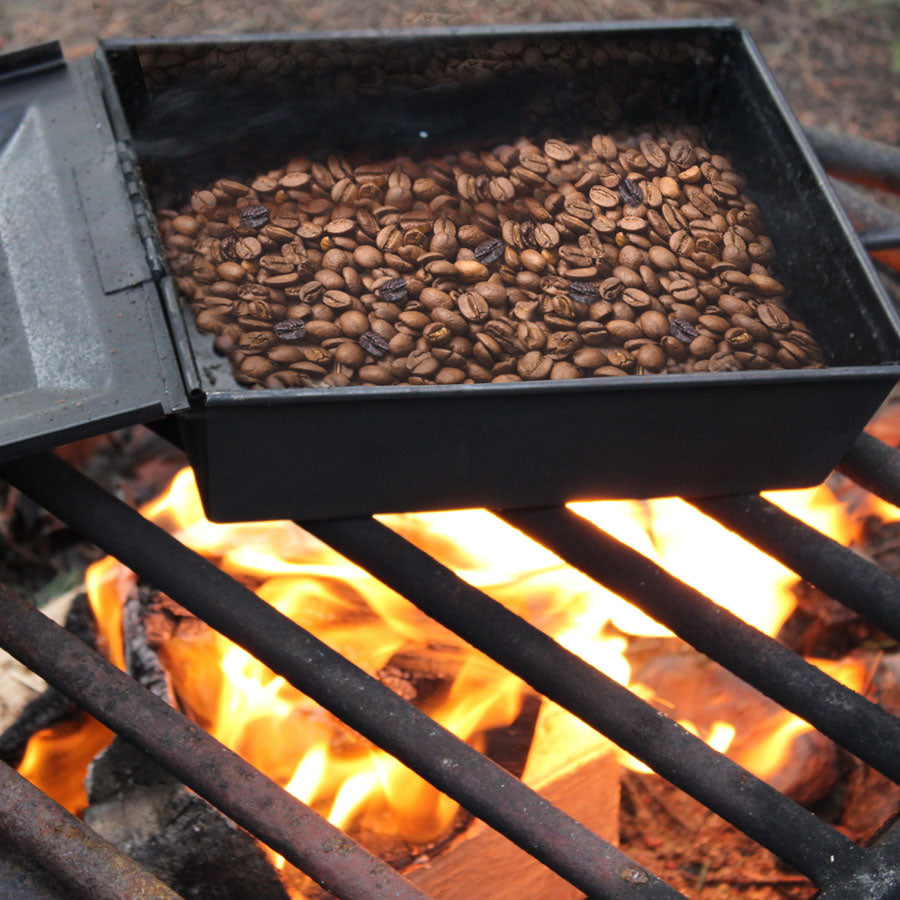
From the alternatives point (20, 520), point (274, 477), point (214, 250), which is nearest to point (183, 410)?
point (274, 477)

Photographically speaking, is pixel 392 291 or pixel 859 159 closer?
pixel 392 291

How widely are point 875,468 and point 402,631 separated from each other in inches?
24.6

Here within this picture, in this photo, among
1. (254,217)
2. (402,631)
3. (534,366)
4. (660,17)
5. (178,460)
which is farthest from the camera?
(660,17)

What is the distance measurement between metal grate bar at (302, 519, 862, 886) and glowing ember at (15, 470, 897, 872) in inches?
11.1

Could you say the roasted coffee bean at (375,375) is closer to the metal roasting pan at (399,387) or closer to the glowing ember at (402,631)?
the metal roasting pan at (399,387)

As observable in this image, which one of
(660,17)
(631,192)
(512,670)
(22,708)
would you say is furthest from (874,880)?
(660,17)

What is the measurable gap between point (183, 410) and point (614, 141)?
0.63 meters

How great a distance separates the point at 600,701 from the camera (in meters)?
1.12

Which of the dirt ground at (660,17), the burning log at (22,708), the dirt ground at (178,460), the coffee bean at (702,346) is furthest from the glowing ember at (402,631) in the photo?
the dirt ground at (660,17)

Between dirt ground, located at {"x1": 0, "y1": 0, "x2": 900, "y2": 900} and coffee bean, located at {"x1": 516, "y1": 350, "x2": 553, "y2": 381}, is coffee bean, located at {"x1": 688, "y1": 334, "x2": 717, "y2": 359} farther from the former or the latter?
dirt ground, located at {"x1": 0, "y1": 0, "x2": 900, "y2": 900}

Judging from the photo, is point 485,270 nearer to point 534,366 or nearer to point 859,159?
point 534,366

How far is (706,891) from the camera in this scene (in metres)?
1.51

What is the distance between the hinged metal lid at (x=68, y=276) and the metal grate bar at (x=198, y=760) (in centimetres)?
23

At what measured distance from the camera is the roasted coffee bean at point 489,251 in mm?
1175
